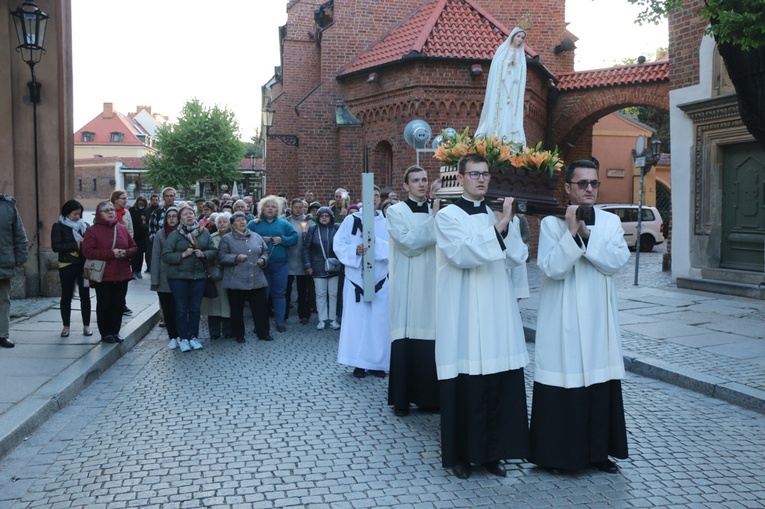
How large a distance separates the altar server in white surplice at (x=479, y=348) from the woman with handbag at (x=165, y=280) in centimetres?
560

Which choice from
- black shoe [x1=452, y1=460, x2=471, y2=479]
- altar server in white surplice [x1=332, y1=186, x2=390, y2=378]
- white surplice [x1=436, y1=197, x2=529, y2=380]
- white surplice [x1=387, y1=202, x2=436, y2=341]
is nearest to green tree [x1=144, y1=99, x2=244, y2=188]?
altar server in white surplice [x1=332, y1=186, x2=390, y2=378]

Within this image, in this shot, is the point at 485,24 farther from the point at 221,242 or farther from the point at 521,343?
the point at 521,343

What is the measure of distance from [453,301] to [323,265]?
6299 mm

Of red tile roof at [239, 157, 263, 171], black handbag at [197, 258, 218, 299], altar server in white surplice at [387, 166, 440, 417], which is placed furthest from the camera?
red tile roof at [239, 157, 263, 171]

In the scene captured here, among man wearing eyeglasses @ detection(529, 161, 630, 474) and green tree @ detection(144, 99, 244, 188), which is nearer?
man wearing eyeglasses @ detection(529, 161, 630, 474)

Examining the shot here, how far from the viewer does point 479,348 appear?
4535 millimetres

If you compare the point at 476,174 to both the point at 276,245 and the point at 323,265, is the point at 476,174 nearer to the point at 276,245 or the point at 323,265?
the point at 323,265

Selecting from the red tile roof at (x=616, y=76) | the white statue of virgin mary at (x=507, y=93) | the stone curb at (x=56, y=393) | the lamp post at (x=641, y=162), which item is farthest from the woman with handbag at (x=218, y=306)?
the red tile roof at (x=616, y=76)

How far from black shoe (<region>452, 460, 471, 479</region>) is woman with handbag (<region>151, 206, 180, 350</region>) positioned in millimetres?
5598

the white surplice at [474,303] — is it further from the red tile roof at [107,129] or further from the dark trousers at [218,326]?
the red tile roof at [107,129]

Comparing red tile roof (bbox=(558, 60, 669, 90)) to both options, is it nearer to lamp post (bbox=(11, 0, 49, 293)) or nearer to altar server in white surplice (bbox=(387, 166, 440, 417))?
lamp post (bbox=(11, 0, 49, 293))

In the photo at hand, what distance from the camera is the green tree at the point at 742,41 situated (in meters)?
6.57

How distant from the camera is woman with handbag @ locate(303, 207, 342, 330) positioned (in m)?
10.8

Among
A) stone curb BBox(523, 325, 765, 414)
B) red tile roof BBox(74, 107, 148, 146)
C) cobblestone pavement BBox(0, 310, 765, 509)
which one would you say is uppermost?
red tile roof BBox(74, 107, 148, 146)
